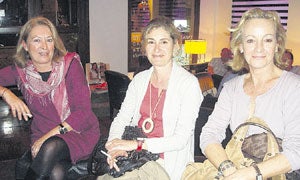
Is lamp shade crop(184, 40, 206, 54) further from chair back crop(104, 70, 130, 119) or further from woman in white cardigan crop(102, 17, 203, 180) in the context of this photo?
woman in white cardigan crop(102, 17, 203, 180)

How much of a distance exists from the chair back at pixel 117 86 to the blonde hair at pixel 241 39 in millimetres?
3098

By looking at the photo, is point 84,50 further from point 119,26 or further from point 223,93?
point 223,93

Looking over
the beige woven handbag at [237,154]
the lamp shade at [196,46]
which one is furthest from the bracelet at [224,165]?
the lamp shade at [196,46]

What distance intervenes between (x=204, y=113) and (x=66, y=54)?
3.61 ft

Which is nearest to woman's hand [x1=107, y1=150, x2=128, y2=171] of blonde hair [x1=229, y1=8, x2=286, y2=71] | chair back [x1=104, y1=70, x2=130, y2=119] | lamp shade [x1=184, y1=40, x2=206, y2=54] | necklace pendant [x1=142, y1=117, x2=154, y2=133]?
necklace pendant [x1=142, y1=117, x2=154, y2=133]

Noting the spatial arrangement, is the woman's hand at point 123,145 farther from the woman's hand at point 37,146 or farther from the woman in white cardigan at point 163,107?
the woman's hand at point 37,146

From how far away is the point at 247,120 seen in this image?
170 cm

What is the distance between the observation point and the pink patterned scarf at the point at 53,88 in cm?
228

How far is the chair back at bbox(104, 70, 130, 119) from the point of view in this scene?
4973 mm

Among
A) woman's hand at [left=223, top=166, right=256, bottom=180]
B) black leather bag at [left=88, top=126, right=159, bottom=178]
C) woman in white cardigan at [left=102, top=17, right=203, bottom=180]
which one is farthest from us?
woman in white cardigan at [left=102, top=17, right=203, bottom=180]

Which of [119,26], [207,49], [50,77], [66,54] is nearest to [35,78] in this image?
[50,77]

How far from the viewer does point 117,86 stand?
5129 millimetres

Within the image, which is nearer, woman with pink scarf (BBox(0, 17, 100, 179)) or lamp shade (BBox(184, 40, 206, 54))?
woman with pink scarf (BBox(0, 17, 100, 179))

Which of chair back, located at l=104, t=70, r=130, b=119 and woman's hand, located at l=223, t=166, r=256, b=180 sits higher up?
woman's hand, located at l=223, t=166, r=256, b=180
